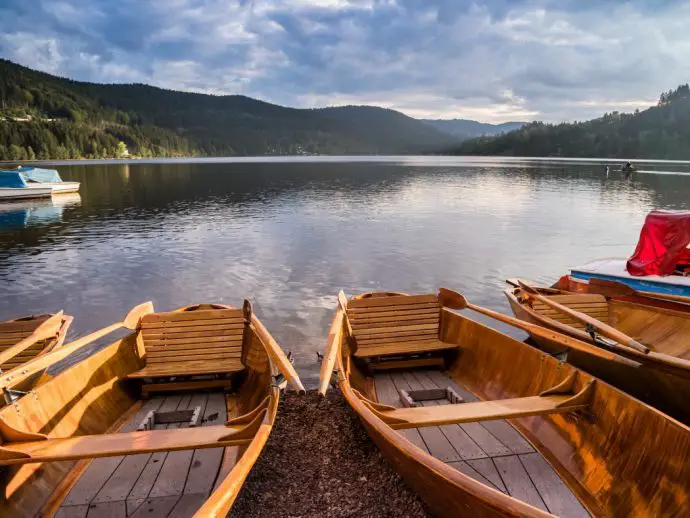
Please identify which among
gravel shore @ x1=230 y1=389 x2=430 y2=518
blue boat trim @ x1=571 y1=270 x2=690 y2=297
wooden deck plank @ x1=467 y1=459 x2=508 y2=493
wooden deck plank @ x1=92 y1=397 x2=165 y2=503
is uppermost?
blue boat trim @ x1=571 y1=270 x2=690 y2=297

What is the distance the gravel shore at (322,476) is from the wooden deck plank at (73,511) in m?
1.73

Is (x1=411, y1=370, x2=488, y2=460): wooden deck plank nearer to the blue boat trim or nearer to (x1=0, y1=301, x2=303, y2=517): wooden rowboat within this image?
(x1=0, y1=301, x2=303, y2=517): wooden rowboat

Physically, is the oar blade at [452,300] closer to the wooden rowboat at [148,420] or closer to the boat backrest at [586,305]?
the boat backrest at [586,305]

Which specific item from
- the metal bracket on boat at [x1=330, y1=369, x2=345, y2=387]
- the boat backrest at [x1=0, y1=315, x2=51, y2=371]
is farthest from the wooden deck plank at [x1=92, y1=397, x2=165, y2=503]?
the boat backrest at [x1=0, y1=315, x2=51, y2=371]

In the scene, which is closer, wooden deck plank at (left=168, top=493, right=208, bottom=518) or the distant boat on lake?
wooden deck plank at (left=168, top=493, right=208, bottom=518)

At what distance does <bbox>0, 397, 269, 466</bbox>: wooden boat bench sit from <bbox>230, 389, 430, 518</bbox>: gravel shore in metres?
1.36

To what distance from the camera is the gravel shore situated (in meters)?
5.79

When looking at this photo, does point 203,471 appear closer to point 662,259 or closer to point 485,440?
point 485,440

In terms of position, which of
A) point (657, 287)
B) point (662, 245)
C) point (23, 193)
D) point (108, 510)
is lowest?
point (23, 193)

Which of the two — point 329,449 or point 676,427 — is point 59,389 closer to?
point 329,449

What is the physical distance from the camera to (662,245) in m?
13.0

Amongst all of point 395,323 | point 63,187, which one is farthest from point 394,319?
point 63,187

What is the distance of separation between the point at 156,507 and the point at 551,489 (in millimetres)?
4451

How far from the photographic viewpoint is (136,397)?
25.2 ft
